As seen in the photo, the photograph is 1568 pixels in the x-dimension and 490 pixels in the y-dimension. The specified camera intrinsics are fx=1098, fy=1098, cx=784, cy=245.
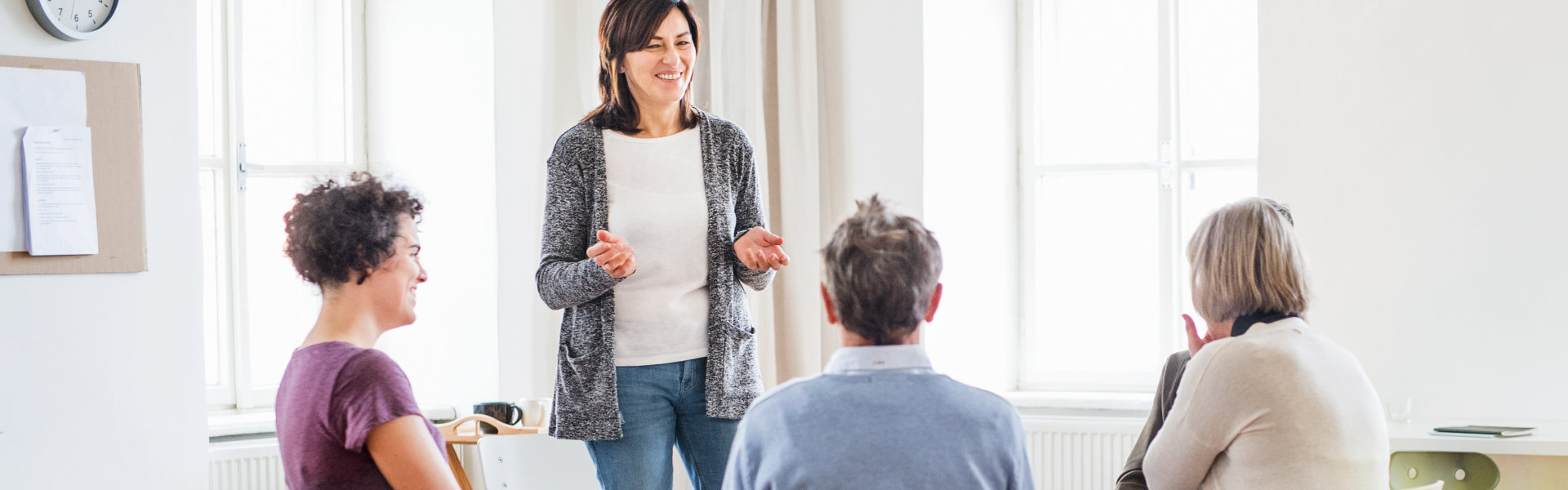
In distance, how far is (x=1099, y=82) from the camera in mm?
3781

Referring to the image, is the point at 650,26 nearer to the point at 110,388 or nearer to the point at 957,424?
the point at 957,424

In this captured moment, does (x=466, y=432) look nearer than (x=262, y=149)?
Yes

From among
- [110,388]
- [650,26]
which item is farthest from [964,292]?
[110,388]

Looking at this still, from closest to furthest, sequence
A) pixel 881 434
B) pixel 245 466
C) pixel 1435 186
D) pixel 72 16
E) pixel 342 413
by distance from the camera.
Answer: pixel 881 434
pixel 342 413
pixel 72 16
pixel 1435 186
pixel 245 466

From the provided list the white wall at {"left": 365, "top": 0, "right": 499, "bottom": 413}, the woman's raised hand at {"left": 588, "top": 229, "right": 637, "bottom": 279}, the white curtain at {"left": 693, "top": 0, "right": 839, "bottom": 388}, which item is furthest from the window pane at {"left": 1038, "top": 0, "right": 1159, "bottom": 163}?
the woman's raised hand at {"left": 588, "top": 229, "right": 637, "bottom": 279}

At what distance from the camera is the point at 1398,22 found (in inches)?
119

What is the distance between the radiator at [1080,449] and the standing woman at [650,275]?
179 cm

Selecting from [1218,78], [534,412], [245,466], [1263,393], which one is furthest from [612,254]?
[1218,78]

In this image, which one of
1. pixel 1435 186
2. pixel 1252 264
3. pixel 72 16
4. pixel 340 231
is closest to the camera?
pixel 340 231

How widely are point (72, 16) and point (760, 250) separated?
6.20 ft

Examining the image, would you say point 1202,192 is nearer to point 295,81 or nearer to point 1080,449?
point 1080,449

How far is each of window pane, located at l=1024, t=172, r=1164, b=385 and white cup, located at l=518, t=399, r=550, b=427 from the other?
5.50 feet

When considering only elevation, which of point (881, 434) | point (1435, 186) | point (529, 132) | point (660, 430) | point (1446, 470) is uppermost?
point (529, 132)

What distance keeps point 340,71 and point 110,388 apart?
1467 millimetres
